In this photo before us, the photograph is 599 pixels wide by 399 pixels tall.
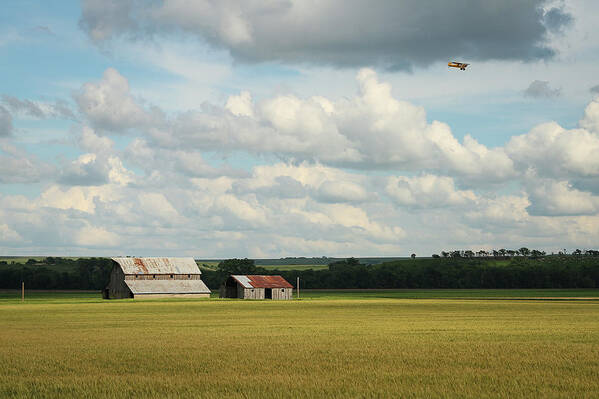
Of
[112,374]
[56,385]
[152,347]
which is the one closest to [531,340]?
[152,347]

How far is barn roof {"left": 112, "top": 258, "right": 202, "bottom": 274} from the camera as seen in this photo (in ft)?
405

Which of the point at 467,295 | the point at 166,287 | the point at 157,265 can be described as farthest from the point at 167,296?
the point at 467,295

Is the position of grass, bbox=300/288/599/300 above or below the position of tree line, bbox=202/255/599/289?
below

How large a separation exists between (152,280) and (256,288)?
18.5m

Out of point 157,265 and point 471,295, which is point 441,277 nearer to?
point 471,295

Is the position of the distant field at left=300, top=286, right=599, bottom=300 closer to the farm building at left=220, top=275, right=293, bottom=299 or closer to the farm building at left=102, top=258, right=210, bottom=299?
the farm building at left=220, top=275, right=293, bottom=299

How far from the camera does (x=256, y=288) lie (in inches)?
4724

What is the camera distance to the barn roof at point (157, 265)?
124m

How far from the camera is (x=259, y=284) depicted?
121 meters

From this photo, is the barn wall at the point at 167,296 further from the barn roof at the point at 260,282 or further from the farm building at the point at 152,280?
the barn roof at the point at 260,282

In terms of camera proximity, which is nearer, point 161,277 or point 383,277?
point 161,277

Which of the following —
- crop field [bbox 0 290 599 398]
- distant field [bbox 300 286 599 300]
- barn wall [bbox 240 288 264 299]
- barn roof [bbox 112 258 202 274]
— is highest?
barn roof [bbox 112 258 202 274]

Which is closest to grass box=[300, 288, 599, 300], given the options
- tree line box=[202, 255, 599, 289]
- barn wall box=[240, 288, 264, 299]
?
barn wall box=[240, 288, 264, 299]

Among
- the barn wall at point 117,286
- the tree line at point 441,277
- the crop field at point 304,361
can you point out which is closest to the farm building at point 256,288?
the barn wall at point 117,286
